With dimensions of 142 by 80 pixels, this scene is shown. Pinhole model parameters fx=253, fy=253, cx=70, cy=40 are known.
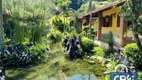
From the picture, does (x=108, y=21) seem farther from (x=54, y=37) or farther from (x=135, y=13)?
(x=135, y=13)

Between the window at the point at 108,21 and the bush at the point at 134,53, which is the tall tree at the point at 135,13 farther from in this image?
the window at the point at 108,21

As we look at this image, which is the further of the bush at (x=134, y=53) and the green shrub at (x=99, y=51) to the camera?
the green shrub at (x=99, y=51)

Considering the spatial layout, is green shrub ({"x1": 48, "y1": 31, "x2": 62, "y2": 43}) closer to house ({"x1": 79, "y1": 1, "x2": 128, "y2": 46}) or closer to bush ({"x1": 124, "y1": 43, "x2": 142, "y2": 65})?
house ({"x1": 79, "y1": 1, "x2": 128, "y2": 46})

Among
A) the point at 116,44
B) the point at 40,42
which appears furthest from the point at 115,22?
→ the point at 40,42

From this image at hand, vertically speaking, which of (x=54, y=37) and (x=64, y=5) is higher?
(x=64, y=5)

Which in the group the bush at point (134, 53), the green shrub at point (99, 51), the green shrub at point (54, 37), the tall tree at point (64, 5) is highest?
the tall tree at point (64, 5)

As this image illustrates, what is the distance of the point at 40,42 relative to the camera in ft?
52.7

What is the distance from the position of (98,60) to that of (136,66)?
331 centimetres


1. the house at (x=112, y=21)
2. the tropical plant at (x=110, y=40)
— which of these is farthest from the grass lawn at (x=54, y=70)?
the house at (x=112, y=21)

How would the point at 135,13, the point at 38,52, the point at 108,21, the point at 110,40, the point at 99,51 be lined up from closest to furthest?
the point at 135,13
the point at 38,52
the point at 110,40
the point at 99,51
the point at 108,21

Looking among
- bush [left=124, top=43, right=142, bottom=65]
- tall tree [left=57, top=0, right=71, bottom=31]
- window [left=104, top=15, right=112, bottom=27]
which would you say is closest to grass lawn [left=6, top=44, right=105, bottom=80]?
bush [left=124, top=43, right=142, bottom=65]

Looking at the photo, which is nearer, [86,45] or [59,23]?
[86,45]

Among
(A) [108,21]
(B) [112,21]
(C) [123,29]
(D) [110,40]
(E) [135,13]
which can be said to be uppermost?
(E) [135,13]

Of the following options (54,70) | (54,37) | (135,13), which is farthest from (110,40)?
(54,37)
